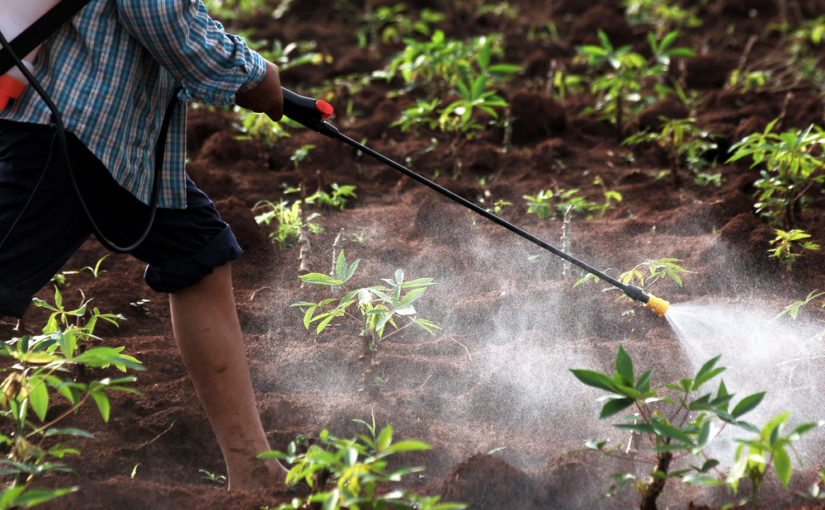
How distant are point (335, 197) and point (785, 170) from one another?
1.75 meters

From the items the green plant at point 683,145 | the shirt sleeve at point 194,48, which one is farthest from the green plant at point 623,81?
the shirt sleeve at point 194,48

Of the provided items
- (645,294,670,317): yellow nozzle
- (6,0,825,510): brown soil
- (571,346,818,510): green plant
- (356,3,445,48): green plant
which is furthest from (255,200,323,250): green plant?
(356,3,445,48): green plant

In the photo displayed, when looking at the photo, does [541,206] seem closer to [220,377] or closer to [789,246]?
[789,246]

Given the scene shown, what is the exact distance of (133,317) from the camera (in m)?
2.96

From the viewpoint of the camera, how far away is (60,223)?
6.43 ft

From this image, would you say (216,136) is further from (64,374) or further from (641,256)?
(641,256)

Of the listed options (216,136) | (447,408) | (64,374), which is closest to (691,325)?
(447,408)

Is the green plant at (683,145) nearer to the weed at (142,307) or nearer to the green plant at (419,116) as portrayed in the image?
the green plant at (419,116)

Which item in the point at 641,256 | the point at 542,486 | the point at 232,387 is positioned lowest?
the point at 542,486

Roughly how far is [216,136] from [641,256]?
2.15m

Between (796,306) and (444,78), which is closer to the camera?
(796,306)

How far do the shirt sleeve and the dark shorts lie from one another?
0.92 feet

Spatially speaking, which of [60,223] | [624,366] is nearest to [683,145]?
[624,366]

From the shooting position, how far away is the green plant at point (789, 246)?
2869 millimetres
